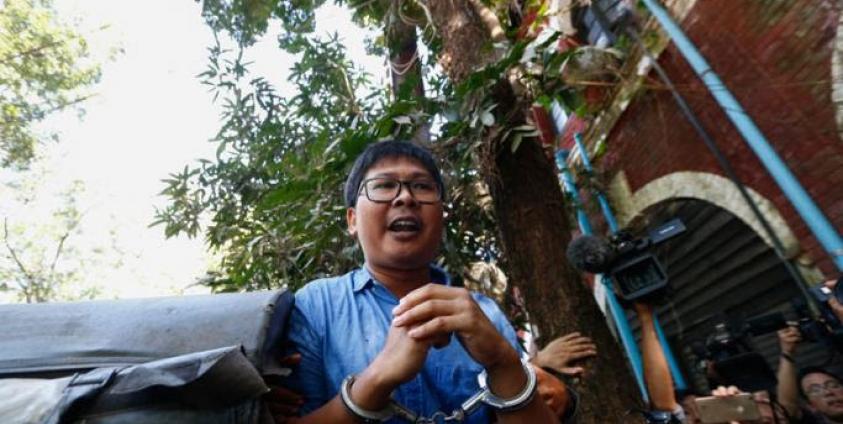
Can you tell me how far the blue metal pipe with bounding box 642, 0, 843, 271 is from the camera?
3326mm

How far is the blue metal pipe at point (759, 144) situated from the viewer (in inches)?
131

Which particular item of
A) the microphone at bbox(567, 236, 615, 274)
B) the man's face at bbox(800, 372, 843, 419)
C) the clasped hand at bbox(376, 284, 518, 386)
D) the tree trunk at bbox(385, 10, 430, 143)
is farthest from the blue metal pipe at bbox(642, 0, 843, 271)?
the clasped hand at bbox(376, 284, 518, 386)

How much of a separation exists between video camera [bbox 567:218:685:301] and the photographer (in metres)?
1.36

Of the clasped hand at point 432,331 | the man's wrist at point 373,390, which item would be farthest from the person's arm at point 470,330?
the man's wrist at point 373,390

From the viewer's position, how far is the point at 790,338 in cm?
330

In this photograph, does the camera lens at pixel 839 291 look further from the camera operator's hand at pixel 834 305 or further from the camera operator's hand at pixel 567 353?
the camera operator's hand at pixel 567 353

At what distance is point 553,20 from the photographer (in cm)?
675

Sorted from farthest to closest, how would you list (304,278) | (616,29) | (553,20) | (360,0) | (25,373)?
Result: (553,20)
(616,29)
(360,0)
(304,278)
(25,373)

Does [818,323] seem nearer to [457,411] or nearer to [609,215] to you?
[609,215]

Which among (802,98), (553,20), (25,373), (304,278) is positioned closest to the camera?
(25,373)

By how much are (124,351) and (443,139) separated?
8.70ft

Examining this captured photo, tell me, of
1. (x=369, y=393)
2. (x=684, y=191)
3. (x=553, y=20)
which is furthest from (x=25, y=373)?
(x=553, y=20)

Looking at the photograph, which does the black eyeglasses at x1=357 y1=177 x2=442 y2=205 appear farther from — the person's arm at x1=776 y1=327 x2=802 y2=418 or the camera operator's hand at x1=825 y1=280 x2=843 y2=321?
the person's arm at x1=776 y1=327 x2=802 y2=418

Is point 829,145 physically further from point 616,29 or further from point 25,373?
point 25,373
